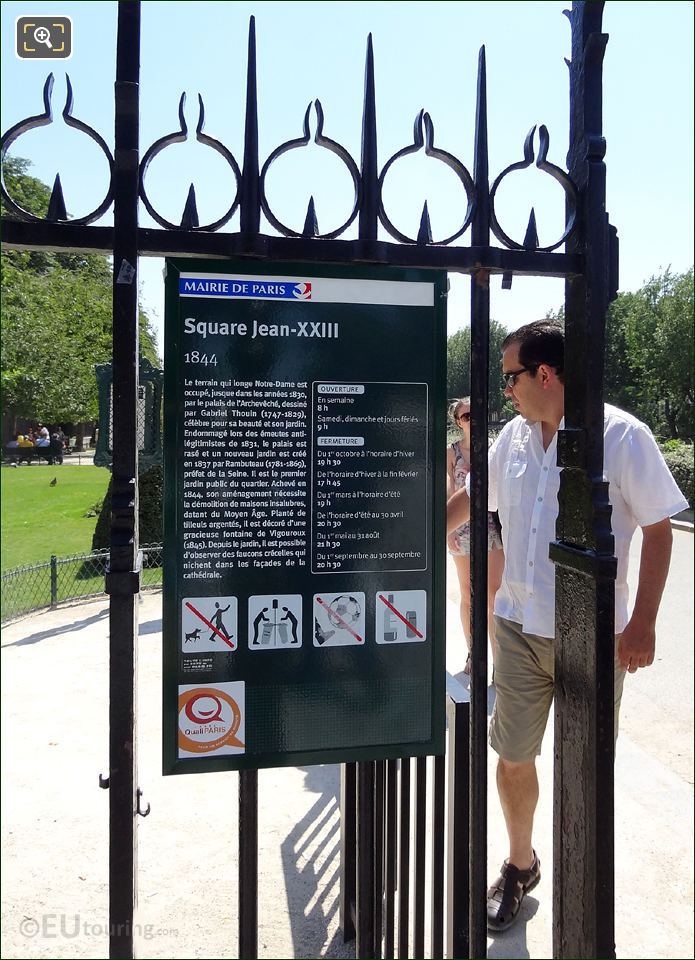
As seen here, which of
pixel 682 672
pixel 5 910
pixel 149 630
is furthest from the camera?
pixel 682 672

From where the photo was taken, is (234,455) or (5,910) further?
(5,910)

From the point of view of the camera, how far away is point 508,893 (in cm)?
272

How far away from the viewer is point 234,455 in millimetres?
1695

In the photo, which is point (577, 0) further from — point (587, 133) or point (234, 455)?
point (234, 455)

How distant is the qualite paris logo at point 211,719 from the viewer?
171 cm

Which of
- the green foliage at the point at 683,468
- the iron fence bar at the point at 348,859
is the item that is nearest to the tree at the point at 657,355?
the green foliage at the point at 683,468

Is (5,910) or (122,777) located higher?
(122,777)

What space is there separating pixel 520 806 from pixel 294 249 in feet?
7.79

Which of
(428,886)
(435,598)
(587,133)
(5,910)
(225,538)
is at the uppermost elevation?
(587,133)

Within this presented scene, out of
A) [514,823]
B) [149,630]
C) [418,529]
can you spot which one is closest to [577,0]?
[418,529]

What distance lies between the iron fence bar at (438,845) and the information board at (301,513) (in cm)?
27

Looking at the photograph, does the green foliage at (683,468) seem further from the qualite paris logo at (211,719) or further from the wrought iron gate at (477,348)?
the qualite paris logo at (211,719)

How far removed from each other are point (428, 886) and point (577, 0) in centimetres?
333

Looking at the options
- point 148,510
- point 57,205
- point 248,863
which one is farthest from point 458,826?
point 148,510
